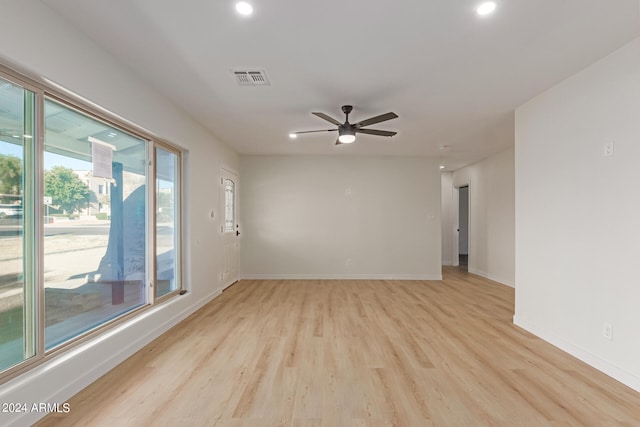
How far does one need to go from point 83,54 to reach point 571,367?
4785mm

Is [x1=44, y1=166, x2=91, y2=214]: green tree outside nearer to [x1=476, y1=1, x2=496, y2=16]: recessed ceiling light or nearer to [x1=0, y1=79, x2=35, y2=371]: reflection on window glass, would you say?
[x1=0, y1=79, x2=35, y2=371]: reflection on window glass

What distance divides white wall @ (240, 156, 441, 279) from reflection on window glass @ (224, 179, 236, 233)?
0.42 meters

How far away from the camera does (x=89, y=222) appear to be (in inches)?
101

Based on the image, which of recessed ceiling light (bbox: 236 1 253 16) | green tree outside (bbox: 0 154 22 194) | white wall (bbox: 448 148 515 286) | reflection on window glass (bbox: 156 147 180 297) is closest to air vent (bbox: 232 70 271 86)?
recessed ceiling light (bbox: 236 1 253 16)

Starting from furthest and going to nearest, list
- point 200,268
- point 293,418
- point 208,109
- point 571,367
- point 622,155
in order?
1. point 200,268
2. point 208,109
3. point 571,367
4. point 622,155
5. point 293,418

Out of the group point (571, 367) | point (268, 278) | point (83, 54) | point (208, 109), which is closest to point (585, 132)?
point (571, 367)

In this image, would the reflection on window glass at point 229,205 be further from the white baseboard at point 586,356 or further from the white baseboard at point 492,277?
the white baseboard at point 492,277

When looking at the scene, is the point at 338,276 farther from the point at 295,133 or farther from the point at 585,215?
the point at 585,215

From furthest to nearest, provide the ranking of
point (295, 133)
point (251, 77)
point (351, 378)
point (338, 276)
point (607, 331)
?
point (338, 276) < point (295, 133) < point (251, 77) < point (607, 331) < point (351, 378)

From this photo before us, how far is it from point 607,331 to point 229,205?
564cm

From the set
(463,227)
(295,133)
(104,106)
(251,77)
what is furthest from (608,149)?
(463,227)

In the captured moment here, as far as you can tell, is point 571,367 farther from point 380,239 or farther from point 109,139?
point 109,139

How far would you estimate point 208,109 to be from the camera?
3795 mm

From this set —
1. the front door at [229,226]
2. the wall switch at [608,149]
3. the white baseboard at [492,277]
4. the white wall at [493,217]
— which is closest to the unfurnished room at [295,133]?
the wall switch at [608,149]
